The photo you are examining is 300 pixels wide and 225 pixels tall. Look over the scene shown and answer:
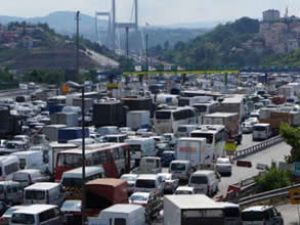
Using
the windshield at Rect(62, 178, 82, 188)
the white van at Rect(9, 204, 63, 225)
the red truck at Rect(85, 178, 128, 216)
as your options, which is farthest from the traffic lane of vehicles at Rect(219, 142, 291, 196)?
the white van at Rect(9, 204, 63, 225)

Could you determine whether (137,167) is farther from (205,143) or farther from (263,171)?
(263,171)

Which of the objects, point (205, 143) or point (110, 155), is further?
point (205, 143)

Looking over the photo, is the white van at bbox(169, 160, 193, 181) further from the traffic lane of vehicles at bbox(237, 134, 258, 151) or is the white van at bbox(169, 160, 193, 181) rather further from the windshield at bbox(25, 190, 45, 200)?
the traffic lane of vehicles at bbox(237, 134, 258, 151)

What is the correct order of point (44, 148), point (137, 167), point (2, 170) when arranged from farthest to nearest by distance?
point (44, 148), point (137, 167), point (2, 170)

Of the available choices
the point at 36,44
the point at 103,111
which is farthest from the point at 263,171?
the point at 36,44

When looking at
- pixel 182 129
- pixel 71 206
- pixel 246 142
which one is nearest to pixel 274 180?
pixel 71 206

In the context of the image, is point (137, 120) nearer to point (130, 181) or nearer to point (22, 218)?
point (130, 181)
